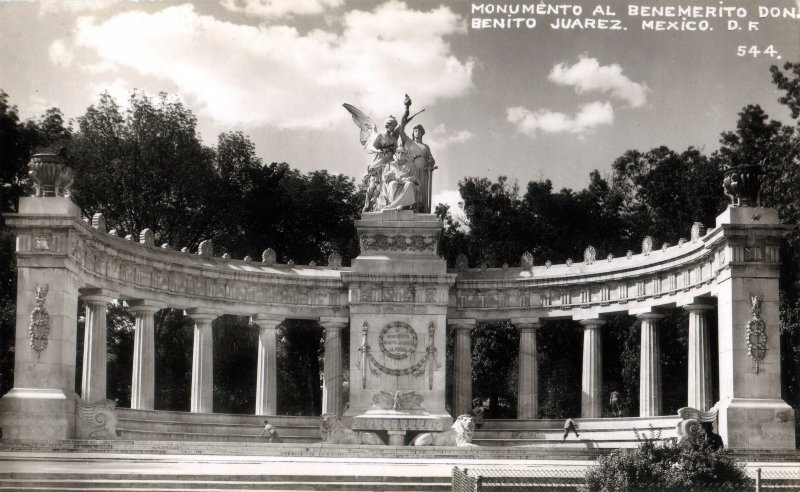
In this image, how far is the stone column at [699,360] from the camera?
49.9 m

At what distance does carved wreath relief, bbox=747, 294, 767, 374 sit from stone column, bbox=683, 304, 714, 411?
6426 millimetres

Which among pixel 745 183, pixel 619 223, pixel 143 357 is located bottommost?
pixel 143 357

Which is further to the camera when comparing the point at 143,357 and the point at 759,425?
the point at 143,357

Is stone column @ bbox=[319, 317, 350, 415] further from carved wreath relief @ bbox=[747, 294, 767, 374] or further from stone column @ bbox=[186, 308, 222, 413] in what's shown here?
carved wreath relief @ bbox=[747, 294, 767, 374]

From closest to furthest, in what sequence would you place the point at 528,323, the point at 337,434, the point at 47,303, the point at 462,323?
the point at 47,303 < the point at 337,434 < the point at 528,323 < the point at 462,323

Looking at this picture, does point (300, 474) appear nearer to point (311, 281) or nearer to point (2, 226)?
point (311, 281)

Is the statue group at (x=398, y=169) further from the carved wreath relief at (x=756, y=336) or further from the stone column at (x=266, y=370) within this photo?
the carved wreath relief at (x=756, y=336)

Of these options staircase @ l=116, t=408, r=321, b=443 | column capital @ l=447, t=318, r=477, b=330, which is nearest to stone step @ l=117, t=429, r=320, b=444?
staircase @ l=116, t=408, r=321, b=443

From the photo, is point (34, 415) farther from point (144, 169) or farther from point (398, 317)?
point (144, 169)

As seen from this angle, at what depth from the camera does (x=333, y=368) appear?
5603 centimetres

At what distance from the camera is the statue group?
2036 inches

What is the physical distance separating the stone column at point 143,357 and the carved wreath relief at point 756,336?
2491 cm

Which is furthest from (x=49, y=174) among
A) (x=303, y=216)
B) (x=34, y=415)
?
(x=303, y=216)

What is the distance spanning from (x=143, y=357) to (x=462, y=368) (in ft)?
48.1
